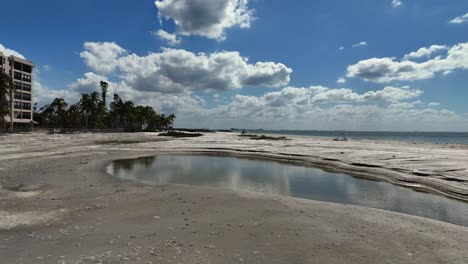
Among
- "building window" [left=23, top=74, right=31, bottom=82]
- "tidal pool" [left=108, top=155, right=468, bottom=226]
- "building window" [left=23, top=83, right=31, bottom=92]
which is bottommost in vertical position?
"tidal pool" [left=108, top=155, right=468, bottom=226]

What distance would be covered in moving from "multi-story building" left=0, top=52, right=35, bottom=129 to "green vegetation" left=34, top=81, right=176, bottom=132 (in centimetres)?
1262

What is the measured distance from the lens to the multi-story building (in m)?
102

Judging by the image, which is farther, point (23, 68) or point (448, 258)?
point (23, 68)

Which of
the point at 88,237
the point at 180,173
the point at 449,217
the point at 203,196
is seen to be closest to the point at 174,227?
the point at 88,237

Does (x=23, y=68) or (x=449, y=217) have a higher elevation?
(x=23, y=68)

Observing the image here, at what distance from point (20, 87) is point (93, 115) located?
1118 inches

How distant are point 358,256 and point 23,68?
130 metres

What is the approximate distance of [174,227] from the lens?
11461 millimetres

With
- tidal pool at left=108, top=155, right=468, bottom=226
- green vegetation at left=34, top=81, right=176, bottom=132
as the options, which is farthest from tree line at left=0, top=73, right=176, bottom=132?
tidal pool at left=108, top=155, right=468, bottom=226

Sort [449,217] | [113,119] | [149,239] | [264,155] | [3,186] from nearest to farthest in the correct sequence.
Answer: [149,239], [449,217], [3,186], [264,155], [113,119]

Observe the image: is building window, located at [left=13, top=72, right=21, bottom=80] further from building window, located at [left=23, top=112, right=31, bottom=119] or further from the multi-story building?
building window, located at [left=23, top=112, right=31, bottom=119]

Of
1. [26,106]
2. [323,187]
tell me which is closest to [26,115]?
[26,106]

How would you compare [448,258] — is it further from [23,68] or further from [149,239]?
[23,68]

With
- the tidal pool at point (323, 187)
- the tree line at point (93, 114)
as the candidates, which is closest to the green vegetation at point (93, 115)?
the tree line at point (93, 114)
